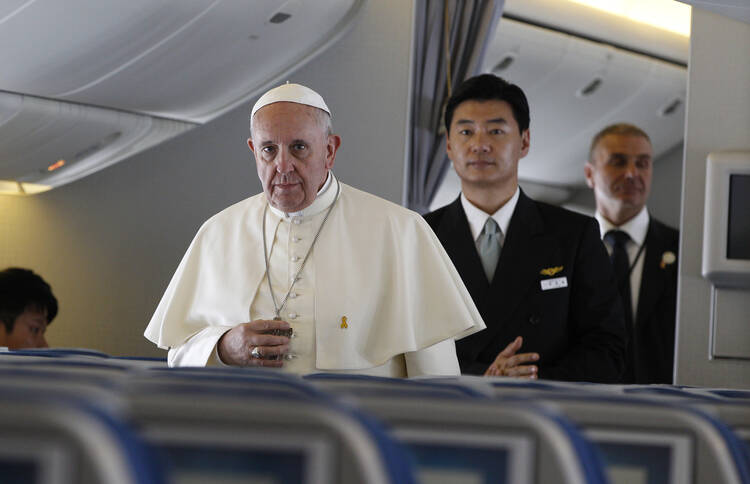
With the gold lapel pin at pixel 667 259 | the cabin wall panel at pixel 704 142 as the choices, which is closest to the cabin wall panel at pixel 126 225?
the cabin wall panel at pixel 704 142

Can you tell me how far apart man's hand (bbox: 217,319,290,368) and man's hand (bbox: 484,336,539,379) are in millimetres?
815

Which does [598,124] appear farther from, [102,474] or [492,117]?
[102,474]

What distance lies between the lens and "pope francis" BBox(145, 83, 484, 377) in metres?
2.67

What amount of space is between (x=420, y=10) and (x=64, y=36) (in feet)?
8.27


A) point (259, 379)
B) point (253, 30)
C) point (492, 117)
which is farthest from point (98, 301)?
point (259, 379)

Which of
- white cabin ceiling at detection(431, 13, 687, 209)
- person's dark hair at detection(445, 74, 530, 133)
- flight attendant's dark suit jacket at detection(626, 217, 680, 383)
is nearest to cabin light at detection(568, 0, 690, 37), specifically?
white cabin ceiling at detection(431, 13, 687, 209)

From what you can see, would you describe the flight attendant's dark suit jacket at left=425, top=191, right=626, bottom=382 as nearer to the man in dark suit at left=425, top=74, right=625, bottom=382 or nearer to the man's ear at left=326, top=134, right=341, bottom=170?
the man in dark suit at left=425, top=74, right=625, bottom=382

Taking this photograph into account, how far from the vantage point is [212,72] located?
18.8 feet

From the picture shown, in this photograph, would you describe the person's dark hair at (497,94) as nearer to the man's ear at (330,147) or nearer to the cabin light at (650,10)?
the man's ear at (330,147)

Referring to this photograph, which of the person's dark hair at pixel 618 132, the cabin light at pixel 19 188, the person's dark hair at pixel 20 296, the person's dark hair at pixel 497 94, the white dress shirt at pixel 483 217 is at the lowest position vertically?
the person's dark hair at pixel 20 296

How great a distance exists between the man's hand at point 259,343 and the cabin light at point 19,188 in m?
4.55

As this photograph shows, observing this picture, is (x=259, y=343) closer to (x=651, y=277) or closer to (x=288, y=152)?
(x=288, y=152)

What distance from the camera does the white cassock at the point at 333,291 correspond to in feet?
8.76

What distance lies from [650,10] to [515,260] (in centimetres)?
624
